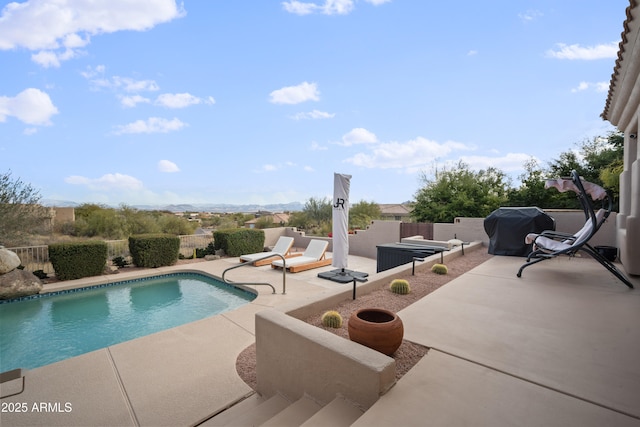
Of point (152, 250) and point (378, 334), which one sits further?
point (152, 250)

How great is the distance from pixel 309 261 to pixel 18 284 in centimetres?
698

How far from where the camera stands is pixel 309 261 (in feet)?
29.7

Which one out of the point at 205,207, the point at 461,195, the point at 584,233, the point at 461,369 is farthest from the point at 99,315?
the point at 205,207

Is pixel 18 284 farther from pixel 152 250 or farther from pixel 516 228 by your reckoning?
pixel 516 228

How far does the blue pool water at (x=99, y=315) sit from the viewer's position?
15.2ft

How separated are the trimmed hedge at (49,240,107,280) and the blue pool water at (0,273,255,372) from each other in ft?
2.82

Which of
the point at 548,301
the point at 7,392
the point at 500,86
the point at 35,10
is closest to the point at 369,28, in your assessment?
the point at 500,86

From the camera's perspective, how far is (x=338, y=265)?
24.0 feet

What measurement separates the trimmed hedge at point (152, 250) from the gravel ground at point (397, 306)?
7.20 metres

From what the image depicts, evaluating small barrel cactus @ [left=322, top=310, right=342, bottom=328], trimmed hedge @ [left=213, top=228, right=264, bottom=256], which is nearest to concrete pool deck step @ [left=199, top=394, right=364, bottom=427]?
small barrel cactus @ [left=322, top=310, right=342, bottom=328]

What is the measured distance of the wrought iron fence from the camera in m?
8.01

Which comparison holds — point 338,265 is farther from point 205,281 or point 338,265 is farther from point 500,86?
point 500,86

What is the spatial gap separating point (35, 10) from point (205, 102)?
28.6 ft

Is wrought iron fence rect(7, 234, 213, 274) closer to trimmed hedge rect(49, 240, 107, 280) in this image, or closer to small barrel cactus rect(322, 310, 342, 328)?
trimmed hedge rect(49, 240, 107, 280)
